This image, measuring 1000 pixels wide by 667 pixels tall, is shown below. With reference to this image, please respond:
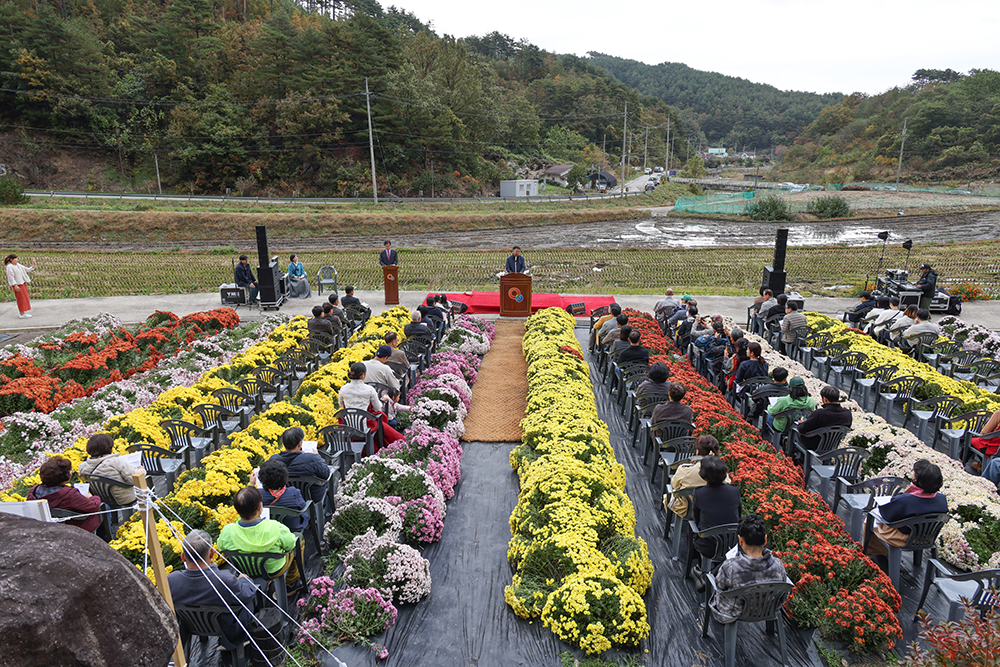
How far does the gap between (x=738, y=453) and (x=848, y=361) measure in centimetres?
444

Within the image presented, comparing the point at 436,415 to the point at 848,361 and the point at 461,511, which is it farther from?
the point at 848,361

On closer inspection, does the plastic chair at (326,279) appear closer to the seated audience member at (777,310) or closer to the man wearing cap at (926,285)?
the seated audience member at (777,310)

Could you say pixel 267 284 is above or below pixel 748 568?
above

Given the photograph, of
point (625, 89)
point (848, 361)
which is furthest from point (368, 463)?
point (625, 89)

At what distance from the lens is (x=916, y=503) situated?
4.59 metres

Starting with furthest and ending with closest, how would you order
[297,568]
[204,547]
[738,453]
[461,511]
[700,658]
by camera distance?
[461,511] → [738,453] → [297,568] → [700,658] → [204,547]

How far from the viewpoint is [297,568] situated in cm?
471

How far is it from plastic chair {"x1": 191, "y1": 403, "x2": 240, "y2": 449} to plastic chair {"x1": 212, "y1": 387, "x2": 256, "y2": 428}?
0.34ft

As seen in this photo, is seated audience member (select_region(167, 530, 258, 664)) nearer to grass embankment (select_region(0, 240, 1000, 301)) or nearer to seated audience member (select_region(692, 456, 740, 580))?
seated audience member (select_region(692, 456, 740, 580))

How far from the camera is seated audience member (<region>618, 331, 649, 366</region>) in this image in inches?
344

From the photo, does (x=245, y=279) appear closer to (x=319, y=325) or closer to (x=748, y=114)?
(x=319, y=325)

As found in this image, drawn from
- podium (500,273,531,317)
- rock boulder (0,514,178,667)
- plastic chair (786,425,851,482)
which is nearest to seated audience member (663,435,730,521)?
plastic chair (786,425,851,482)

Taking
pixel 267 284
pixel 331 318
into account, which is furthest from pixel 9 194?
pixel 331 318

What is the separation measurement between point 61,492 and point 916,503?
6.70 metres
